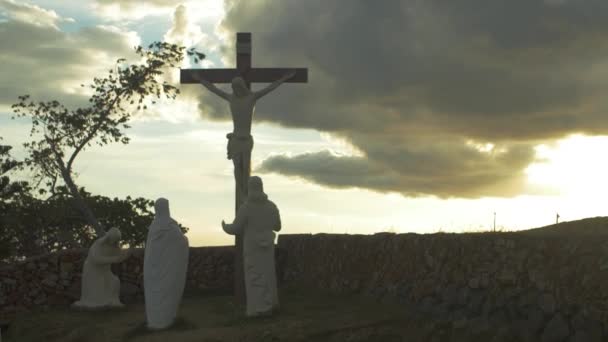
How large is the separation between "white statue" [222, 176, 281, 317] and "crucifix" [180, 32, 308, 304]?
77.1 inches

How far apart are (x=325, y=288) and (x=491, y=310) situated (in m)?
5.36

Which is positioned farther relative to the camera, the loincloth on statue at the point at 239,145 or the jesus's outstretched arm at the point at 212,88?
the jesus's outstretched arm at the point at 212,88

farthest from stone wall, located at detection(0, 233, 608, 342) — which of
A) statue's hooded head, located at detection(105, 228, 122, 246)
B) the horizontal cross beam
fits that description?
the horizontal cross beam

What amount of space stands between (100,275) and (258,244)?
4.33m

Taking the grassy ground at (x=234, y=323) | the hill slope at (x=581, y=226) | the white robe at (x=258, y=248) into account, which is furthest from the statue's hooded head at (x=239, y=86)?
the hill slope at (x=581, y=226)

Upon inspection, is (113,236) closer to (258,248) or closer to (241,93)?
(241,93)

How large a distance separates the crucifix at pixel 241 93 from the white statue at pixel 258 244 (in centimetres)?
196

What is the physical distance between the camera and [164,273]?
41.9 feet

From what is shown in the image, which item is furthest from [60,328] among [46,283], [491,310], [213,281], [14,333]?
[491,310]

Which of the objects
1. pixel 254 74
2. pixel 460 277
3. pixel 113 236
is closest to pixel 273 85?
pixel 254 74

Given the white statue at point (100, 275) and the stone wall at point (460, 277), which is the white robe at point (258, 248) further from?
the white statue at point (100, 275)

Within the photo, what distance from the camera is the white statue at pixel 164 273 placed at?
41.7 ft

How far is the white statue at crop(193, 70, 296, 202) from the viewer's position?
1462 centimetres

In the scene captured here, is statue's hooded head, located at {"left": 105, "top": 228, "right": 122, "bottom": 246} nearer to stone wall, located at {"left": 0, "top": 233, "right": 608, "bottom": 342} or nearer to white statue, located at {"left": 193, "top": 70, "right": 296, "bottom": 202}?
stone wall, located at {"left": 0, "top": 233, "right": 608, "bottom": 342}
